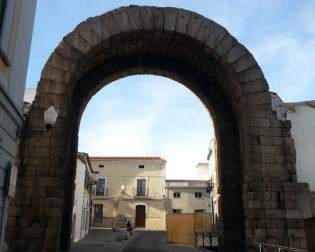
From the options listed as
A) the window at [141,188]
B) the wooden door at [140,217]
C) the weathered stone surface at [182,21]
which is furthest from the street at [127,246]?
the window at [141,188]

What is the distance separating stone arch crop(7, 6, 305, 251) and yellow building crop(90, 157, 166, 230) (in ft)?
74.6

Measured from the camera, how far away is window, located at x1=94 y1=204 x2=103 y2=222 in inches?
1290

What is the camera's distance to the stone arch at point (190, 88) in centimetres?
802

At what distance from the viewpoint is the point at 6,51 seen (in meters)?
5.38

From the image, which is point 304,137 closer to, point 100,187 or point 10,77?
point 10,77

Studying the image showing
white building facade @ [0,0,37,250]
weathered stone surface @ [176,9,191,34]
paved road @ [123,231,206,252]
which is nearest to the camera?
white building facade @ [0,0,37,250]

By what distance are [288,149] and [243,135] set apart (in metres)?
1.05

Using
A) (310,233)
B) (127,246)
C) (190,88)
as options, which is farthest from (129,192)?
(310,233)

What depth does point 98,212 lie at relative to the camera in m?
33.0

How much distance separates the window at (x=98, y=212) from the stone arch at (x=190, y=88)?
23448 millimetres

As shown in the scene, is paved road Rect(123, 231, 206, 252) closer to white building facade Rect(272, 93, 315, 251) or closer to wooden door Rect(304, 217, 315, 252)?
wooden door Rect(304, 217, 315, 252)

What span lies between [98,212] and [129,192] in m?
3.08

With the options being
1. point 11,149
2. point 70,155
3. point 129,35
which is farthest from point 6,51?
point 70,155

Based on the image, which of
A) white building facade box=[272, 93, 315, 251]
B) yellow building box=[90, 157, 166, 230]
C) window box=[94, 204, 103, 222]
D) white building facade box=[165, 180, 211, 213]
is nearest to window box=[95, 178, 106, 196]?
yellow building box=[90, 157, 166, 230]
